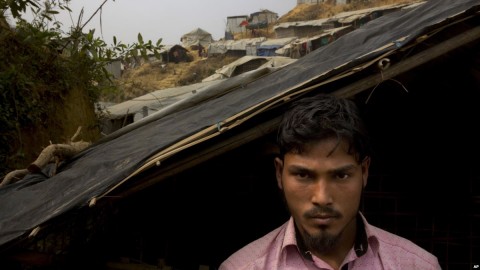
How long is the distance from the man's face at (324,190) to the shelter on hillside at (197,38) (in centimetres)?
4385

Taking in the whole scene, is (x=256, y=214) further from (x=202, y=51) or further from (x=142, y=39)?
(x=202, y=51)

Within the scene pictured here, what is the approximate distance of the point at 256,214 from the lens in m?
2.96

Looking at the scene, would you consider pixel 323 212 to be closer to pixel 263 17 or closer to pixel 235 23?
pixel 263 17

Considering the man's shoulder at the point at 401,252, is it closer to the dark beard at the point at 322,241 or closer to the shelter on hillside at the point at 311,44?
the dark beard at the point at 322,241

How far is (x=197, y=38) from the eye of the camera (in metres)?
45.2

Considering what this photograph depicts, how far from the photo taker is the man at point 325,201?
1.63 m

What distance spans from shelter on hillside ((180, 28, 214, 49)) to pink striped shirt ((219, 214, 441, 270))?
144 feet

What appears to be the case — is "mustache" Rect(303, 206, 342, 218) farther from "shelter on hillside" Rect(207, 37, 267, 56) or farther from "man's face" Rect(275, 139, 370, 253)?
"shelter on hillside" Rect(207, 37, 267, 56)

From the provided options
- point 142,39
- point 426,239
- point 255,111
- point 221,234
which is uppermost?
point 142,39

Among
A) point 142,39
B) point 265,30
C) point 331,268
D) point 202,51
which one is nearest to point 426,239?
point 331,268

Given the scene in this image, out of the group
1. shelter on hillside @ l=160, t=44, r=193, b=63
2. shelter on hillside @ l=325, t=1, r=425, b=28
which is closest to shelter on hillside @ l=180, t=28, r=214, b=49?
shelter on hillside @ l=160, t=44, r=193, b=63

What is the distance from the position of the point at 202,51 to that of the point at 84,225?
128 feet

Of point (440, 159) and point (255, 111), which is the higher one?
point (255, 111)

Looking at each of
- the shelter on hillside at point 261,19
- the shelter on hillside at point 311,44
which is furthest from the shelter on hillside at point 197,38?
the shelter on hillside at point 311,44
